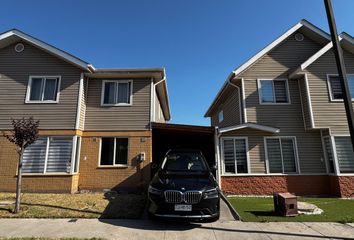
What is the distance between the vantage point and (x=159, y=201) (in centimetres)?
584

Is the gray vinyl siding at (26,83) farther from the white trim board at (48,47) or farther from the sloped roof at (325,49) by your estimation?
the sloped roof at (325,49)

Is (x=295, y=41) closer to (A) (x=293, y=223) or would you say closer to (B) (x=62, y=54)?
(A) (x=293, y=223)

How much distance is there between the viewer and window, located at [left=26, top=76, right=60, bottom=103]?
38.3ft

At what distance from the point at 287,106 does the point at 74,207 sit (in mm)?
11012

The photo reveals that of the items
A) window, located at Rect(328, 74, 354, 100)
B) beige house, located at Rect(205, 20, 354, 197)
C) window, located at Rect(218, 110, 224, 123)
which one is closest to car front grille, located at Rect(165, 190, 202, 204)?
beige house, located at Rect(205, 20, 354, 197)

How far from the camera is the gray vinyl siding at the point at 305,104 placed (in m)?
11.6

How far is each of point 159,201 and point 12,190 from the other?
28.4ft

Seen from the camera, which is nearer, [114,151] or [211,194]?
[211,194]

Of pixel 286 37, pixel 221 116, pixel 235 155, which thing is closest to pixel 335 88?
pixel 286 37

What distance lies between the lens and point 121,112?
1190 centimetres

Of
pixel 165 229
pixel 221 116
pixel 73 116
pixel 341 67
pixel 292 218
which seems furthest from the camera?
pixel 221 116

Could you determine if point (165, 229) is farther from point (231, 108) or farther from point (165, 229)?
point (231, 108)

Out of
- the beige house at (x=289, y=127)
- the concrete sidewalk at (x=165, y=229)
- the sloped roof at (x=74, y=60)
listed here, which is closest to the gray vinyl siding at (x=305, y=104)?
the beige house at (x=289, y=127)

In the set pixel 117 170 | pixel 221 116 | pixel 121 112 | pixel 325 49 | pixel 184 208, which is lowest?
pixel 184 208
